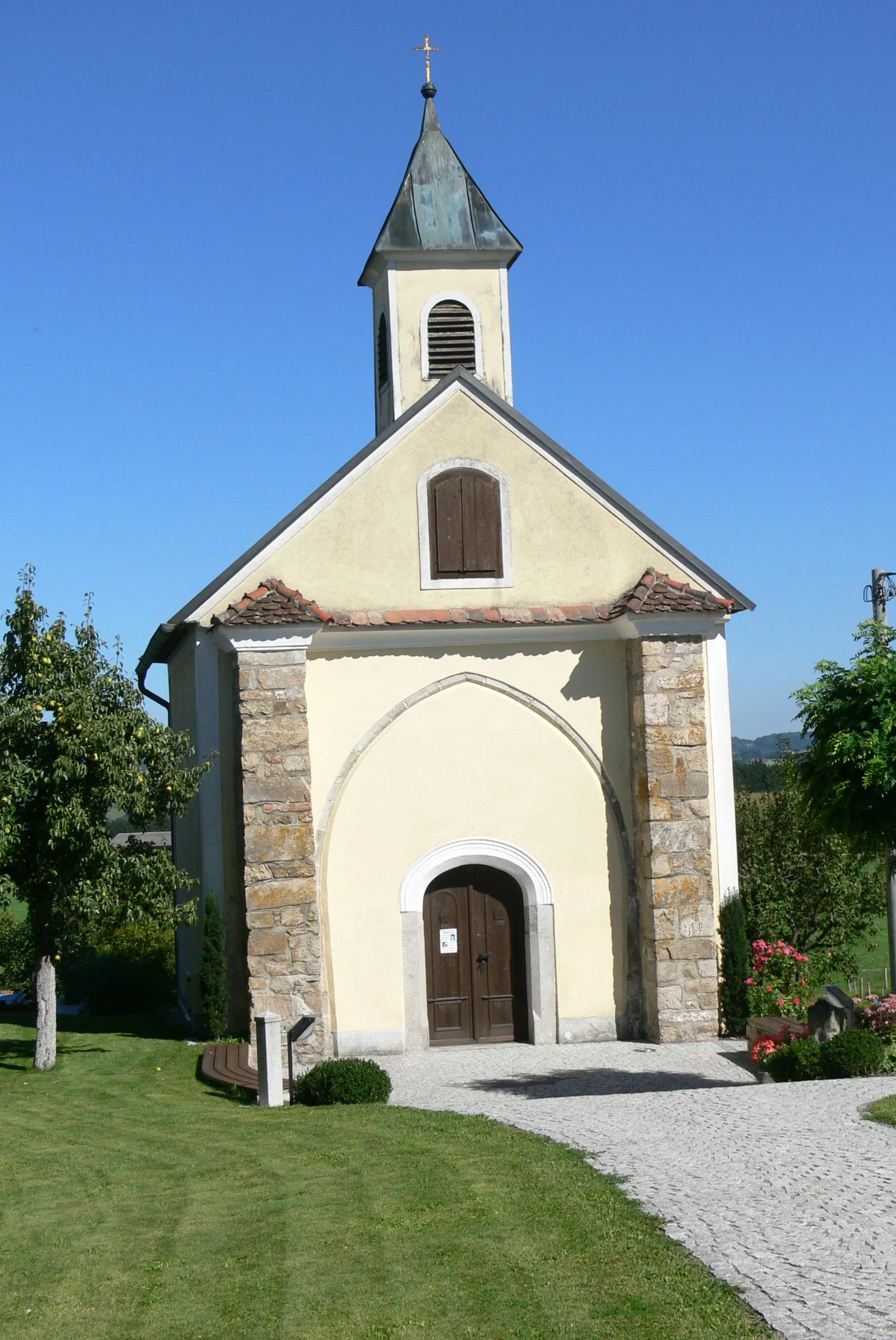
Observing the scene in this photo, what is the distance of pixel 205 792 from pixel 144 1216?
9763mm

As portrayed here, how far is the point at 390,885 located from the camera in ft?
62.1

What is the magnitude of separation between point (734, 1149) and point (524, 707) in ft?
30.3

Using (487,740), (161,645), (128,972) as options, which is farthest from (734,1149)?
(128,972)

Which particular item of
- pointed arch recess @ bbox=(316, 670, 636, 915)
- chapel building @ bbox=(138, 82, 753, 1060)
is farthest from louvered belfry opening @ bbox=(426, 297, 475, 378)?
pointed arch recess @ bbox=(316, 670, 636, 915)

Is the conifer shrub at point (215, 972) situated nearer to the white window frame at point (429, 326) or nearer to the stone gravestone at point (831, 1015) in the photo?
the stone gravestone at point (831, 1015)

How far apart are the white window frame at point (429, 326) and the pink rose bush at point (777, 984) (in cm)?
995

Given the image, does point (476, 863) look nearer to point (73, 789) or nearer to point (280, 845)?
point (280, 845)

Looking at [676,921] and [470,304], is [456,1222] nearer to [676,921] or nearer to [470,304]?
[676,921]

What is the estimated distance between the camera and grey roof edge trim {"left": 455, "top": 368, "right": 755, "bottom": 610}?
19.9m

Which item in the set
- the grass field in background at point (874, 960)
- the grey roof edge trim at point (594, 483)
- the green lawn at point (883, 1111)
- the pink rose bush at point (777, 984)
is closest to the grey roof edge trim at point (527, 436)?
the grey roof edge trim at point (594, 483)

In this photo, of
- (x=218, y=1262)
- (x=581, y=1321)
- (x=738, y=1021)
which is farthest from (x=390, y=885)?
(x=581, y=1321)

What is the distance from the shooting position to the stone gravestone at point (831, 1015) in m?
16.2

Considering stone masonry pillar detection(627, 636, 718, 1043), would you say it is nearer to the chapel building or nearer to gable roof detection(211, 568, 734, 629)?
the chapel building

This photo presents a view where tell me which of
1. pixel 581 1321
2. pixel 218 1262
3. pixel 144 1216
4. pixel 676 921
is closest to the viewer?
pixel 581 1321
